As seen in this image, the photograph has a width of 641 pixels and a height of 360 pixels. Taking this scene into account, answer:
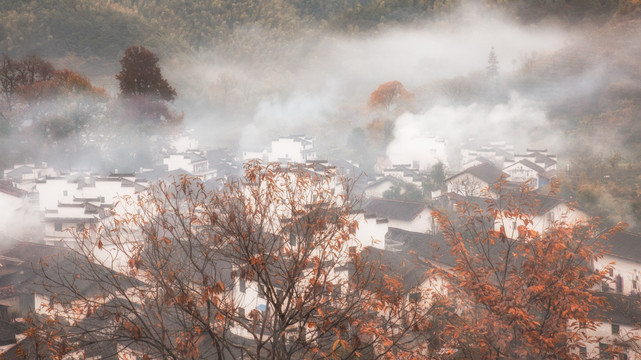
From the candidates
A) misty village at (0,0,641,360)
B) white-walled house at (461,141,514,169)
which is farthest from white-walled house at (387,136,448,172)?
white-walled house at (461,141,514,169)

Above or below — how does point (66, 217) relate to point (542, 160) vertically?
below

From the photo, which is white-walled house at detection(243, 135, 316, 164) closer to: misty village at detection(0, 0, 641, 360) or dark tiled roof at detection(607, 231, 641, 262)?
misty village at detection(0, 0, 641, 360)

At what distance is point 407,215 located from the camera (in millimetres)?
17734

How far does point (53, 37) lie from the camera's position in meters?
36.0

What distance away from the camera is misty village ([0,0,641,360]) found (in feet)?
16.4

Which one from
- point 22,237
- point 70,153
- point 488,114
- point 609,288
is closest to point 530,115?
point 488,114

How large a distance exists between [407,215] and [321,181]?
1078 centimetres

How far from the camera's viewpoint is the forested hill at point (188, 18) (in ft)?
118

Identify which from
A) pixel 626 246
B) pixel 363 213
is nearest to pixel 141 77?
pixel 363 213

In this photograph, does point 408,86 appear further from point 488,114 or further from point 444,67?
point 488,114

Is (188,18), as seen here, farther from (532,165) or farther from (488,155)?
(532,165)

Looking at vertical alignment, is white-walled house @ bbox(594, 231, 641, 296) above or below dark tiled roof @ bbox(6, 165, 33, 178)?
below

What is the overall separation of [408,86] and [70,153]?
30.0 metres

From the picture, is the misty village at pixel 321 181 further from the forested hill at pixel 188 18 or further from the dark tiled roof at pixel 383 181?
the forested hill at pixel 188 18
